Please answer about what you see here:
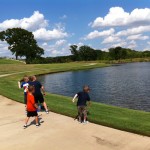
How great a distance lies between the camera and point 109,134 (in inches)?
380

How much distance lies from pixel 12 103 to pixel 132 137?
9.63m

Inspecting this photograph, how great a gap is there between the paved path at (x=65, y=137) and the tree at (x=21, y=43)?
328 feet

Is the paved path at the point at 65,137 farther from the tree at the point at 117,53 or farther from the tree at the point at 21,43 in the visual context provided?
the tree at the point at 117,53

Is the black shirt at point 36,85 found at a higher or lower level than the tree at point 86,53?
lower

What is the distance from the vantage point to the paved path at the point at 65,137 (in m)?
8.60

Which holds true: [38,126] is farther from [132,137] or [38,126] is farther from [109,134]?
[132,137]

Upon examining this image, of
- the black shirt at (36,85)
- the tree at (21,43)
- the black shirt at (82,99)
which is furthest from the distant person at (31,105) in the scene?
the tree at (21,43)

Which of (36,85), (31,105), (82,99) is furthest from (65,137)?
(36,85)

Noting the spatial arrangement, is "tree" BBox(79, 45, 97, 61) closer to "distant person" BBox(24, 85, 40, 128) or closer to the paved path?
the paved path

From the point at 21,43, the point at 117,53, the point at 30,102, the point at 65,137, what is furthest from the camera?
the point at 117,53

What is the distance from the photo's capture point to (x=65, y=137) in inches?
375

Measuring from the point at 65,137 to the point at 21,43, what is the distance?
106 m

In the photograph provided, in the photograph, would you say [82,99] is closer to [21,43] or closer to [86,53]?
[21,43]

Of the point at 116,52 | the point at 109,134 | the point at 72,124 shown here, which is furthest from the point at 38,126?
the point at 116,52
